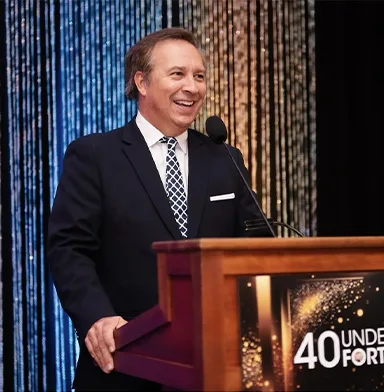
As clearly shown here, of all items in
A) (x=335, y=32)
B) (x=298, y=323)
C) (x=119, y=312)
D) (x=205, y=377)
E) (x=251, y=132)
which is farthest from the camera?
(x=335, y=32)

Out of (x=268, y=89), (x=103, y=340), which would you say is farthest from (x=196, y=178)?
(x=268, y=89)

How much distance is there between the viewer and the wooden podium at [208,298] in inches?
56.5

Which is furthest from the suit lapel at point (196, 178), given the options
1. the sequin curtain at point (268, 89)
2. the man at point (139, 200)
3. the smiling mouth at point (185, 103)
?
the sequin curtain at point (268, 89)

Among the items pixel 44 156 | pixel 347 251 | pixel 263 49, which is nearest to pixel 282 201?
pixel 263 49

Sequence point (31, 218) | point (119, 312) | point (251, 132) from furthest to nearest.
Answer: point (251, 132) < point (31, 218) < point (119, 312)

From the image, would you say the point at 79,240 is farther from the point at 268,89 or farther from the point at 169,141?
the point at 268,89

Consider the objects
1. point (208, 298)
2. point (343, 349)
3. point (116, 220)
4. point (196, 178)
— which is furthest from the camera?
point (196, 178)

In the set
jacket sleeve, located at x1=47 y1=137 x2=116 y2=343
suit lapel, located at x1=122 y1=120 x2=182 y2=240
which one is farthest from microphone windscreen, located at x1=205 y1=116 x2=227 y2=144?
jacket sleeve, located at x1=47 y1=137 x2=116 y2=343

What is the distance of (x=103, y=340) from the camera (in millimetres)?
1747

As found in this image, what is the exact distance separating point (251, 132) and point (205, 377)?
8.50 feet

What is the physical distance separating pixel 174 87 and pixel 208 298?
3.25 feet

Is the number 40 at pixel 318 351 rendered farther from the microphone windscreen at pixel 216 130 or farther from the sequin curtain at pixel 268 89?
the sequin curtain at pixel 268 89

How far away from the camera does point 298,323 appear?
→ 59.9 inches

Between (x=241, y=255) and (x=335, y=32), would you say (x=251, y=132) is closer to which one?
(x=335, y=32)
